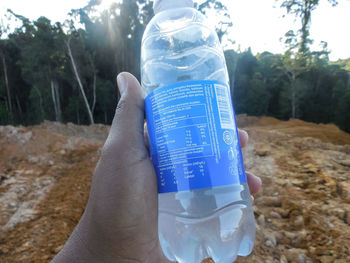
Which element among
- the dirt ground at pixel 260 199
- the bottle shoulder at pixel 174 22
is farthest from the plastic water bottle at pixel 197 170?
the dirt ground at pixel 260 199

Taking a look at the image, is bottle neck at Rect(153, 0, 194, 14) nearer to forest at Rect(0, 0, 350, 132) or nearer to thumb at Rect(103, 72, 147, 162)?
thumb at Rect(103, 72, 147, 162)

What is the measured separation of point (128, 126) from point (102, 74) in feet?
87.5

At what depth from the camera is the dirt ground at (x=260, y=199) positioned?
308 centimetres

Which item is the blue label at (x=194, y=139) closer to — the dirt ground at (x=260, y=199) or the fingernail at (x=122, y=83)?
the fingernail at (x=122, y=83)

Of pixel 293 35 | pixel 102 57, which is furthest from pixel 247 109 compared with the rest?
pixel 102 57

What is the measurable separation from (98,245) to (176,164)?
2.74 feet

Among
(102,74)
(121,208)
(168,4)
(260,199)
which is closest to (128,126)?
(121,208)

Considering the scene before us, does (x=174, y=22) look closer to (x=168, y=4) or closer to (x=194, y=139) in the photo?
(x=168, y=4)

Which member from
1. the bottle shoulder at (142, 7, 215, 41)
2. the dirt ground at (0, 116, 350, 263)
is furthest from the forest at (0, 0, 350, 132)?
the bottle shoulder at (142, 7, 215, 41)

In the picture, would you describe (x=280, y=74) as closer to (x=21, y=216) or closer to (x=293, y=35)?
(x=293, y=35)

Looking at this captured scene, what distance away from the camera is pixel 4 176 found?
6.70 m

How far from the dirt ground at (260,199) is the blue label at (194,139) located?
67.1 inches

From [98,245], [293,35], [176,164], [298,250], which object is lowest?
[298,250]

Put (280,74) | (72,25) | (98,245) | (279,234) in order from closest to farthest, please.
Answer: (98,245) < (279,234) < (72,25) < (280,74)
